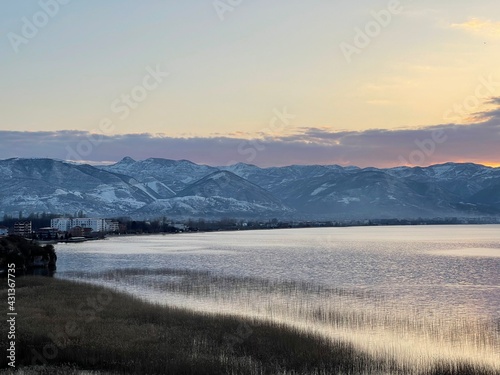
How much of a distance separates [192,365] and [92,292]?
30664mm

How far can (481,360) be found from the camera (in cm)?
3114

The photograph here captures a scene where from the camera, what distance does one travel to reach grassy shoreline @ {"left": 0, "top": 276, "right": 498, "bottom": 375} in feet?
91.9

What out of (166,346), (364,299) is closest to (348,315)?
(364,299)

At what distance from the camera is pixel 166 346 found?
3147cm

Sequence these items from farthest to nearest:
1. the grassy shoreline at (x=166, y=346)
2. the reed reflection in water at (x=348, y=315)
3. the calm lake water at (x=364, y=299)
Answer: the calm lake water at (x=364, y=299) → the reed reflection in water at (x=348, y=315) → the grassy shoreline at (x=166, y=346)

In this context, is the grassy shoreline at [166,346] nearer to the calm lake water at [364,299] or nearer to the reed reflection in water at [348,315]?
the reed reflection in water at [348,315]

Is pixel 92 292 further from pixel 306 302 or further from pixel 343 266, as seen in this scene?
pixel 343 266

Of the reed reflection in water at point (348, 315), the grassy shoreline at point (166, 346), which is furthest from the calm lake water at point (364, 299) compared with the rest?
the grassy shoreline at point (166, 346)

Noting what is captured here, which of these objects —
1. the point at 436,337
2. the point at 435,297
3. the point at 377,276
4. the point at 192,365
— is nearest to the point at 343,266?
the point at 377,276

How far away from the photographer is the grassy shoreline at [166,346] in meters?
28.0

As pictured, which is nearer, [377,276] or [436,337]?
[436,337]

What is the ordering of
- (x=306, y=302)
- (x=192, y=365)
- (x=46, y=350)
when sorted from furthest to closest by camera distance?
(x=306, y=302) < (x=46, y=350) < (x=192, y=365)

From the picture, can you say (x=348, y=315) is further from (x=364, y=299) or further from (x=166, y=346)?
(x=166, y=346)

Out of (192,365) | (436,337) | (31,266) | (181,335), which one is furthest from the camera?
(31,266)
